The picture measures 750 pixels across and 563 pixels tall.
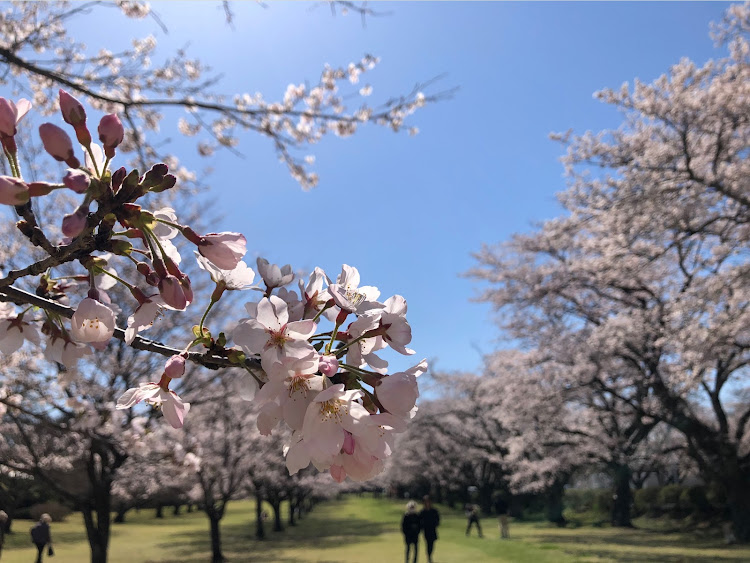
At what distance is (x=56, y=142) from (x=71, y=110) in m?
0.07

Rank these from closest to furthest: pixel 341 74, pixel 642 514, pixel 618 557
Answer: pixel 341 74 < pixel 618 557 < pixel 642 514

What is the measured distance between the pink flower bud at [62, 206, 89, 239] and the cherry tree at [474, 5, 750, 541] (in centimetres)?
702

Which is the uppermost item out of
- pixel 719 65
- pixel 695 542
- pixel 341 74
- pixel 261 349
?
pixel 719 65

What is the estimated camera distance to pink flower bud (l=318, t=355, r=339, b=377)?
2.12 ft

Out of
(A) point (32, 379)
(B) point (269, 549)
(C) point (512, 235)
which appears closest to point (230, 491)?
(B) point (269, 549)

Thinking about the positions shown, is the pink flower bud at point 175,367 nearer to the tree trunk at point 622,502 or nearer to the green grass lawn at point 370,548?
the green grass lawn at point 370,548

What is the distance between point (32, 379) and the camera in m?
6.53

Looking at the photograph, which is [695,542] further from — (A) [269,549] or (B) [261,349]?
(B) [261,349]

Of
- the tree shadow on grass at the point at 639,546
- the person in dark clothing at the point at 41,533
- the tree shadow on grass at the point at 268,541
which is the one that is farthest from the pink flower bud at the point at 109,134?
the tree shadow on grass at the point at 268,541

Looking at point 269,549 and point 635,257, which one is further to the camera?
point 269,549

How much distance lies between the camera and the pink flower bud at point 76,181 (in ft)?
1.90

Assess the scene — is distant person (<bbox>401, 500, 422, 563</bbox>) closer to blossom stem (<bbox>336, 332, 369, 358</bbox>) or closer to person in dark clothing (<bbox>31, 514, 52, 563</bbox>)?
person in dark clothing (<bbox>31, 514, 52, 563</bbox>)

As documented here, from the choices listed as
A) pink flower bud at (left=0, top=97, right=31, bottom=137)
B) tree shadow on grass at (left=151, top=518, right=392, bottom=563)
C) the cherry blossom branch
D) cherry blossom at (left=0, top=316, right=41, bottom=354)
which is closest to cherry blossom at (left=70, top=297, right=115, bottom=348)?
the cherry blossom branch

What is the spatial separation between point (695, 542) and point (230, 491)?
12.8 meters
